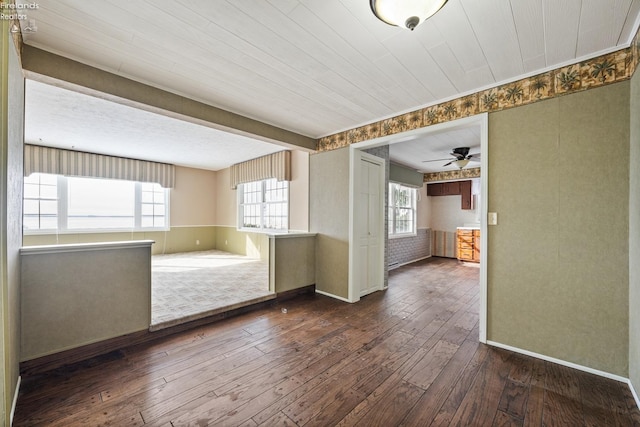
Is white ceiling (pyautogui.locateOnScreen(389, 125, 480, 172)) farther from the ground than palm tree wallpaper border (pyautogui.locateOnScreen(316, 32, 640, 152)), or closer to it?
farther from the ground

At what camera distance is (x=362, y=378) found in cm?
196

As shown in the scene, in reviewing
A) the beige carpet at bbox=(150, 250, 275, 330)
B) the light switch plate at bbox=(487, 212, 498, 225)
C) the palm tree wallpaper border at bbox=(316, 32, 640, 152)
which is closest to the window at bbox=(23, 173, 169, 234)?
the beige carpet at bbox=(150, 250, 275, 330)

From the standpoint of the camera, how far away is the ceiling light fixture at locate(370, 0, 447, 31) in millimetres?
1316

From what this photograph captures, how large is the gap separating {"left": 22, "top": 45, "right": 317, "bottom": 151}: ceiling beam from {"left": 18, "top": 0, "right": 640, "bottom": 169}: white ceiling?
69 mm

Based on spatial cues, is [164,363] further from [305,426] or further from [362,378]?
[362,378]

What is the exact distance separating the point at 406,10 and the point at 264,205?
533cm

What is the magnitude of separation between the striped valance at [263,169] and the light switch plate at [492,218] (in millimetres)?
3381

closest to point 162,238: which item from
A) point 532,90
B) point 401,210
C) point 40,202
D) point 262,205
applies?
point 40,202

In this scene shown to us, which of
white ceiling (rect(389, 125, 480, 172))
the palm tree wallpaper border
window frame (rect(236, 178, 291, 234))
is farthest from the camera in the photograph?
window frame (rect(236, 178, 291, 234))

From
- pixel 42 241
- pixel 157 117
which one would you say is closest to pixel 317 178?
pixel 157 117

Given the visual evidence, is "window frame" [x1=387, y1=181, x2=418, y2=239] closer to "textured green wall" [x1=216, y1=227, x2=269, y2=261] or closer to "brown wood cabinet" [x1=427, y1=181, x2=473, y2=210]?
"brown wood cabinet" [x1=427, y1=181, x2=473, y2=210]

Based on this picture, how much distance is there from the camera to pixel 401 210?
666 cm

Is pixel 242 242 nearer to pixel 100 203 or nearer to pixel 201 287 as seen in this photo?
pixel 201 287

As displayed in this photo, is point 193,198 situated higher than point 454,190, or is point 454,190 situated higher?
point 454,190
